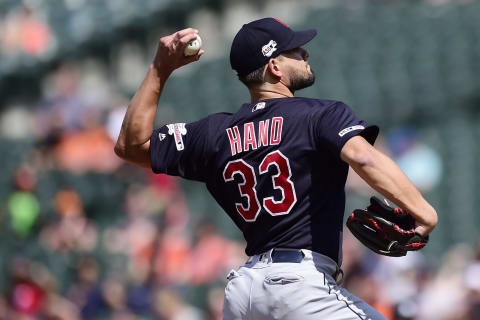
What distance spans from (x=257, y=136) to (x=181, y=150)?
40 centimetres

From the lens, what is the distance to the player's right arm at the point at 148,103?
4.12 meters

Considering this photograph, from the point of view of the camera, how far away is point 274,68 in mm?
3932

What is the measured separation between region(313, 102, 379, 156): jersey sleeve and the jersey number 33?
17 cm

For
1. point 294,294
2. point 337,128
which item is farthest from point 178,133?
point 294,294

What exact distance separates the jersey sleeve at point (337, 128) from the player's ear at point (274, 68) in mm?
325

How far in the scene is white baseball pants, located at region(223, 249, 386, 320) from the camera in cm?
361

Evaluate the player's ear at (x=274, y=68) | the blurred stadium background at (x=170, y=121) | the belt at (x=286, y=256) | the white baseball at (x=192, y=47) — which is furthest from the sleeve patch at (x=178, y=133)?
the blurred stadium background at (x=170, y=121)

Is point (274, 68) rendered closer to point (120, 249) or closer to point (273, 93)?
point (273, 93)

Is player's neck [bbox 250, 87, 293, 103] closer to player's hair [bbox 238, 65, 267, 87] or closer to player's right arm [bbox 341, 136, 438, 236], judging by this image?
player's hair [bbox 238, 65, 267, 87]

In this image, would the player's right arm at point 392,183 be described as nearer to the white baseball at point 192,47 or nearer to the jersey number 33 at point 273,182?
the jersey number 33 at point 273,182

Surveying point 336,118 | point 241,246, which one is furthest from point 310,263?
point 241,246

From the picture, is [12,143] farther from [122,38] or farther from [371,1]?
[371,1]

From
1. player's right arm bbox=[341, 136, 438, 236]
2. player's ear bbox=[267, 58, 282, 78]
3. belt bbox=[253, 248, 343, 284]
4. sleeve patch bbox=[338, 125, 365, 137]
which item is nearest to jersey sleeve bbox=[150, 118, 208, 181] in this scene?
player's ear bbox=[267, 58, 282, 78]

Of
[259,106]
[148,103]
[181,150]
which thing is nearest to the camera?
[259,106]
